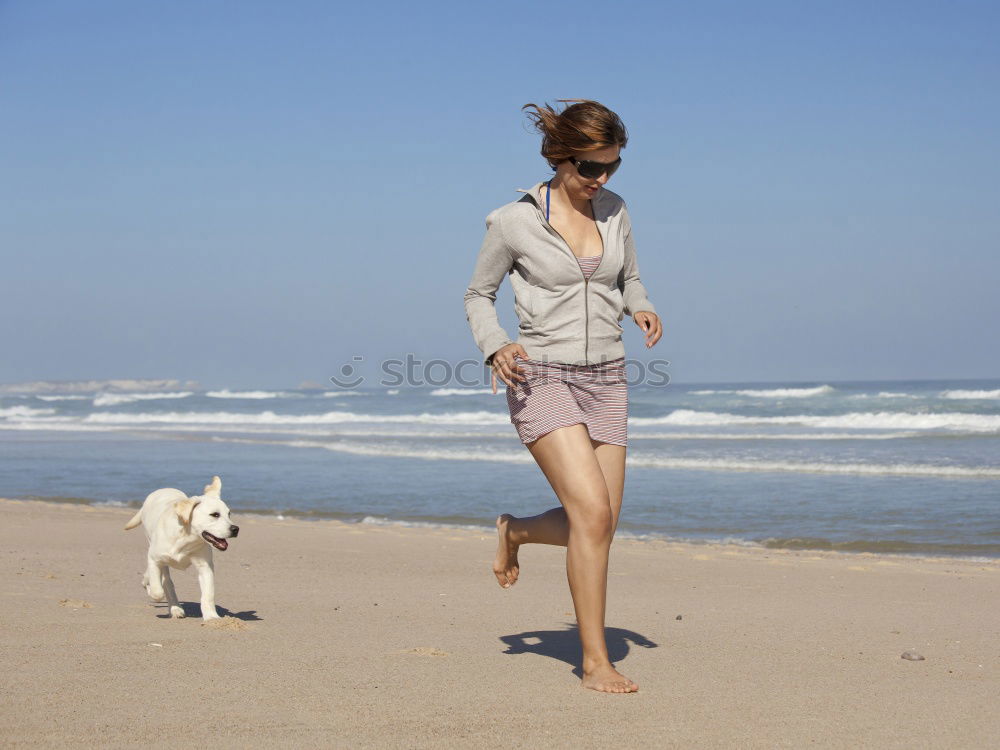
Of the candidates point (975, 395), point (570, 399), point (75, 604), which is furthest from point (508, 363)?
point (975, 395)

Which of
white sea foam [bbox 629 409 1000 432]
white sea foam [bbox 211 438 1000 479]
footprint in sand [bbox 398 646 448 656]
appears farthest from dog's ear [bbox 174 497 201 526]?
white sea foam [bbox 629 409 1000 432]

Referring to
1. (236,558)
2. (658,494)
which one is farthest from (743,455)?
(236,558)

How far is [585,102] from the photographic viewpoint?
3393 millimetres

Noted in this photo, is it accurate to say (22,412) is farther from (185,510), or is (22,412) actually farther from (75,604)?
(185,510)

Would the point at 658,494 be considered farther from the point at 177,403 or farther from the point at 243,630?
the point at 177,403

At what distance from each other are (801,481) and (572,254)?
10701 mm

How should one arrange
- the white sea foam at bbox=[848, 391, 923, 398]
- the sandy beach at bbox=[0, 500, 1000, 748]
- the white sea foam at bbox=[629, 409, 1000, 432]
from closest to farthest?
the sandy beach at bbox=[0, 500, 1000, 748], the white sea foam at bbox=[629, 409, 1000, 432], the white sea foam at bbox=[848, 391, 923, 398]

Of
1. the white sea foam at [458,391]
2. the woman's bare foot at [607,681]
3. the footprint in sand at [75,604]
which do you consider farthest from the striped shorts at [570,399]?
the white sea foam at [458,391]

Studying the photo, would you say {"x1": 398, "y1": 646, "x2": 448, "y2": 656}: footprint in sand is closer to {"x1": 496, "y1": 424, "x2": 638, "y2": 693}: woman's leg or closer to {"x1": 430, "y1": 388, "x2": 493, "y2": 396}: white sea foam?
{"x1": 496, "y1": 424, "x2": 638, "y2": 693}: woman's leg

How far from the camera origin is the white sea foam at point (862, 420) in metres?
27.3

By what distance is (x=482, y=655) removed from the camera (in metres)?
3.91

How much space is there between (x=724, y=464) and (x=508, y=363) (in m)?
13.2

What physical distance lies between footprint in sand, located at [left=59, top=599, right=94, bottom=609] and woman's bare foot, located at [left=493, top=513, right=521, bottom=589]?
2.20m

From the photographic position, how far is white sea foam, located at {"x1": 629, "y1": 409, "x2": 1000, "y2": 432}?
27328mm
